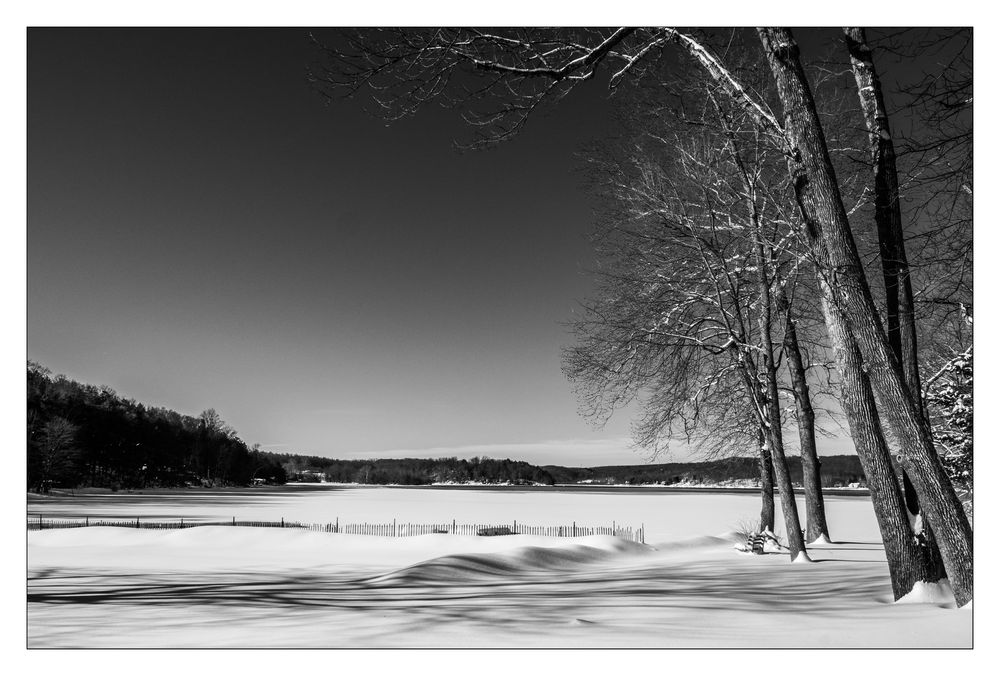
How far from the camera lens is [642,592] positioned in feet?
28.9

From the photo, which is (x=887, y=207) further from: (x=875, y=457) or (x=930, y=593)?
(x=930, y=593)

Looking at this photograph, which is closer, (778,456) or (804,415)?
(778,456)

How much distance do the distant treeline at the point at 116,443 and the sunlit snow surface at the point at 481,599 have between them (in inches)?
712

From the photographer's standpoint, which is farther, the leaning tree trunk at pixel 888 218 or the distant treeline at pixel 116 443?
the distant treeline at pixel 116 443

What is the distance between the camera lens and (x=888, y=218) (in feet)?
25.3

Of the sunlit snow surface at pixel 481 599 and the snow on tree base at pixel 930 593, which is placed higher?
the snow on tree base at pixel 930 593

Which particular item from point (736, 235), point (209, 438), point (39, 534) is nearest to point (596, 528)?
point (736, 235)

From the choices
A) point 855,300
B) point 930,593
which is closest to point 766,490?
point 930,593

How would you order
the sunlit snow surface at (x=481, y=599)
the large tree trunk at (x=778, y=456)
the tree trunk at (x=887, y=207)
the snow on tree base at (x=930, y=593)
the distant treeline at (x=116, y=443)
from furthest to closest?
the distant treeline at (x=116, y=443) → the large tree trunk at (x=778, y=456) → the tree trunk at (x=887, y=207) → the snow on tree base at (x=930, y=593) → the sunlit snow surface at (x=481, y=599)

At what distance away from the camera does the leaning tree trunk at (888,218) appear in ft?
24.6

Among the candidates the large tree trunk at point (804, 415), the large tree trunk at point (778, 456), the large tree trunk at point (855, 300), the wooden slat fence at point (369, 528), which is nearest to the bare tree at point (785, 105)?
the large tree trunk at point (855, 300)

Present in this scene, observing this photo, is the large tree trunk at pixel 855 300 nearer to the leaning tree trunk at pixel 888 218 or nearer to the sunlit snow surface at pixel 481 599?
the sunlit snow surface at pixel 481 599

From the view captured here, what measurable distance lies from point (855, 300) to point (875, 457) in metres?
1.74
